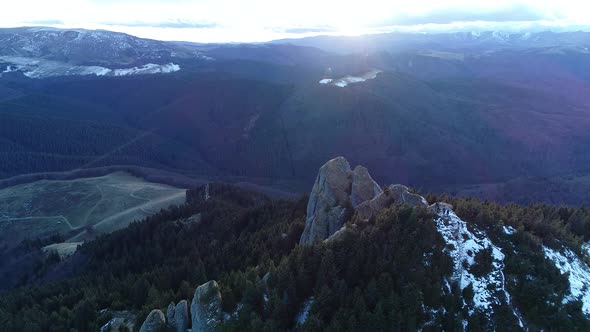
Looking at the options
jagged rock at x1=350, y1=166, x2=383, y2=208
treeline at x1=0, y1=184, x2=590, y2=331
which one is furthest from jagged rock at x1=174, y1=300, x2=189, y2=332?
jagged rock at x1=350, y1=166, x2=383, y2=208

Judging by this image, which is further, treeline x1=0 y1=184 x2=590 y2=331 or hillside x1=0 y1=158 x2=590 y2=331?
hillside x1=0 y1=158 x2=590 y2=331

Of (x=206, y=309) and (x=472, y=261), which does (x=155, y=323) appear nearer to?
(x=206, y=309)

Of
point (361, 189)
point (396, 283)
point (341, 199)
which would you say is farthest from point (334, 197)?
point (396, 283)

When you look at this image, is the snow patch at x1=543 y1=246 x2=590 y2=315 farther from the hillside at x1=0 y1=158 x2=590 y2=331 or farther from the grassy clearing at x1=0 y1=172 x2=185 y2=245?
the grassy clearing at x1=0 y1=172 x2=185 y2=245

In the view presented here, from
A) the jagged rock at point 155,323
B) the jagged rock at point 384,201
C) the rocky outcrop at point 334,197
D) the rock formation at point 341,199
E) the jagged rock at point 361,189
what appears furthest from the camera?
the jagged rock at point 361,189

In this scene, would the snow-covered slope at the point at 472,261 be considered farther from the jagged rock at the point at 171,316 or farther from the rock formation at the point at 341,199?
the jagged rock at the point at 171,316

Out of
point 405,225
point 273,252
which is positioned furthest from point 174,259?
point 405,225

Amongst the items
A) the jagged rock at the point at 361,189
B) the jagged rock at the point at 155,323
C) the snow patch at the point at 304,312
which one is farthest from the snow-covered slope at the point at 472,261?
the jagged rock at the point at 155,323
